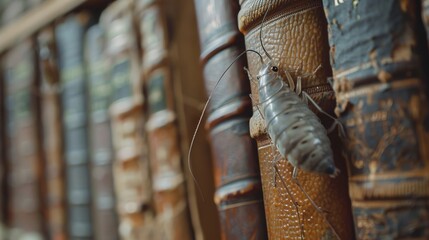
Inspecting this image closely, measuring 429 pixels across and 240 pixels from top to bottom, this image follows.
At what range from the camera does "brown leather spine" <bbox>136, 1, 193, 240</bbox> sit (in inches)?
29.4

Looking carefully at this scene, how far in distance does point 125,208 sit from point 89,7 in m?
0.51

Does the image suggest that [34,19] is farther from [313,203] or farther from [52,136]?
[313,203]

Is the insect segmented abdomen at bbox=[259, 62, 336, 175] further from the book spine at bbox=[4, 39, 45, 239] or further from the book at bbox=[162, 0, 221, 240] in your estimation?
the book spine at bbox=[4, 39, 45, 239]

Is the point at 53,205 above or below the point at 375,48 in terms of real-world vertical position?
below

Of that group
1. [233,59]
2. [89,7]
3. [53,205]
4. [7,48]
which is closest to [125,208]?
[53,205]

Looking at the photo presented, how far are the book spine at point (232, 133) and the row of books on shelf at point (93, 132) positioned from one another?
0.17 metres

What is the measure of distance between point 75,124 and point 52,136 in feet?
0.30

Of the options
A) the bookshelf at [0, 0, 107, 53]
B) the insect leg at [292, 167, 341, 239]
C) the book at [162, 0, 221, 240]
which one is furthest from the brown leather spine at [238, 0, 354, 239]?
the bookshelf at [0, 0, 107, 53]

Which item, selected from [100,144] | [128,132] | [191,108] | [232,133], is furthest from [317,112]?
[100,144]

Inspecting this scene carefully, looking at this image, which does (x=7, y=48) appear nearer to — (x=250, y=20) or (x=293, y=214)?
(x=250, y=20)

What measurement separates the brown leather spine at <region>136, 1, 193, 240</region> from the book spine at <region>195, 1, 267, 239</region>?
150mm

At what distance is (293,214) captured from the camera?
1.58ft

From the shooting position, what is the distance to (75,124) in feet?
3.24

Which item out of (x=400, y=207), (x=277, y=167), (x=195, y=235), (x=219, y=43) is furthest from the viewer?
(x=195, y=235)
